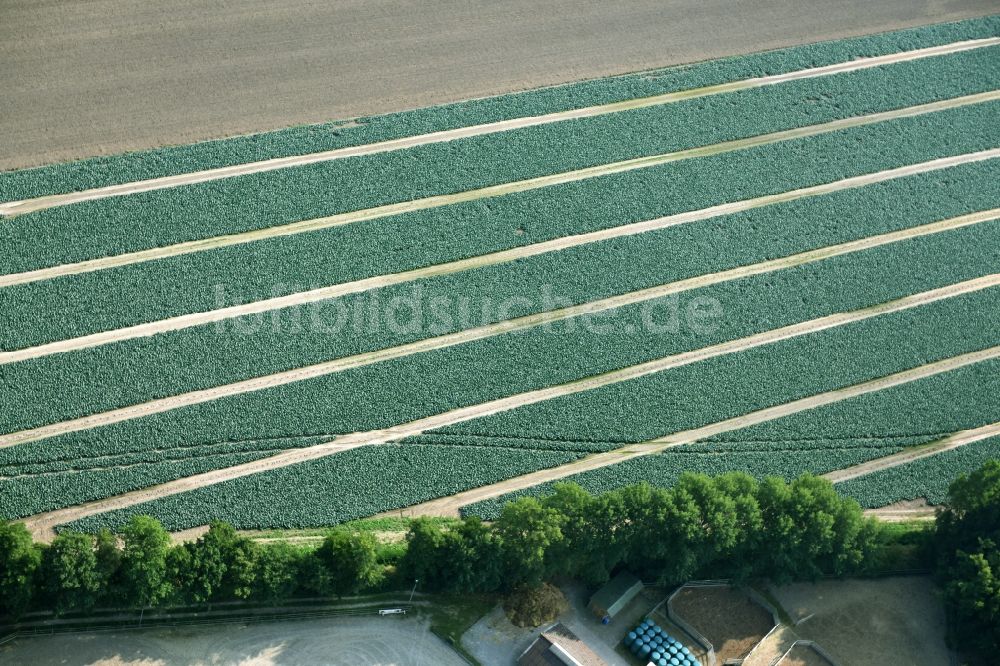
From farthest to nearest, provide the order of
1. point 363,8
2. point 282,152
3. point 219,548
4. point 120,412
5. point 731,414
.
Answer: point 363,8, point 282,152, point 731,414, point 120,412, point 219,548

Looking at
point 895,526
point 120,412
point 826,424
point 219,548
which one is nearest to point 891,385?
point 826,424

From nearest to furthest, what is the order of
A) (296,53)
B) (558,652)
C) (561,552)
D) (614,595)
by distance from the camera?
(558,652)
(561,552)
(614,595)
(296,53)

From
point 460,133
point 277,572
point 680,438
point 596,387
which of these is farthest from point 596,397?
point 460,133

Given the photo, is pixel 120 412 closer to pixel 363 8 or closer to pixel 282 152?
pixel 282 152

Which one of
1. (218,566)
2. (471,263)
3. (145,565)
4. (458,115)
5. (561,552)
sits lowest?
(561,552)

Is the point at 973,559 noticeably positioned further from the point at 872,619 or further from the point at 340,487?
the point at 340,487

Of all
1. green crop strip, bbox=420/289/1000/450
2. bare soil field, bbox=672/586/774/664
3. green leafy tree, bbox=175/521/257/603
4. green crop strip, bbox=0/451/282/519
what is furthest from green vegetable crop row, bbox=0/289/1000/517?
bare soil field, bbox=672/586/774/664

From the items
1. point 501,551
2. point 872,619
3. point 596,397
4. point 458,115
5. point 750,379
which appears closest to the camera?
point 501,551
